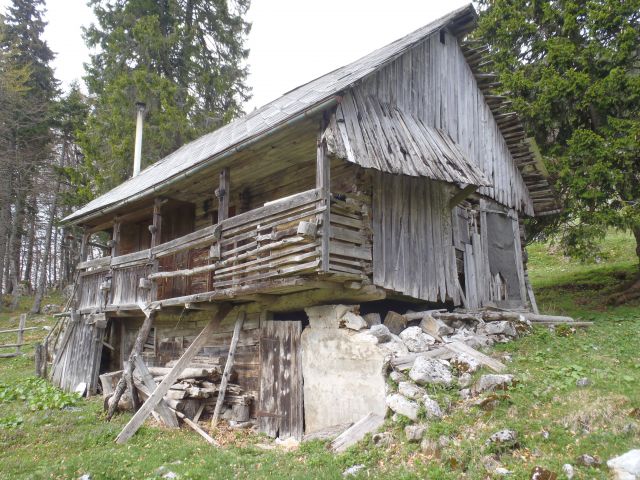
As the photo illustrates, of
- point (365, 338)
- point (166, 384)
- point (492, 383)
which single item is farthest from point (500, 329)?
point (166, 384)

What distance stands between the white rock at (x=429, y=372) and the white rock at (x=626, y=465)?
271 centimetres

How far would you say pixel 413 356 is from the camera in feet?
26.2

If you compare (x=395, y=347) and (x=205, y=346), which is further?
(x=205, y=346)

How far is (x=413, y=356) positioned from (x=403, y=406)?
45.8 inches

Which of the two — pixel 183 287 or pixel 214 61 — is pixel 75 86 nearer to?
pixel 214 61

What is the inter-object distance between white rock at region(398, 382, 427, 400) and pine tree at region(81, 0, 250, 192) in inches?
699

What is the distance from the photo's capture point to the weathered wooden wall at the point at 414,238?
932cm

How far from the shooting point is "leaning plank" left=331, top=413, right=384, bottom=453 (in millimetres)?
7133

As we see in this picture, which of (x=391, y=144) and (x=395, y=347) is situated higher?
(x=391, y=144)

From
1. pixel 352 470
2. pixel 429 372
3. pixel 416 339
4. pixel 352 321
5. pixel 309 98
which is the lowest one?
pixel 352 470

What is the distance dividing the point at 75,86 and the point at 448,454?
34.5m

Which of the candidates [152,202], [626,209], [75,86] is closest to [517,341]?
[626,209]

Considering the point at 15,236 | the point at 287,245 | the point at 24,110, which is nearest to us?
the point at 287,245

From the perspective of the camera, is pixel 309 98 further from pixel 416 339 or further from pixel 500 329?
pixel 500 329
